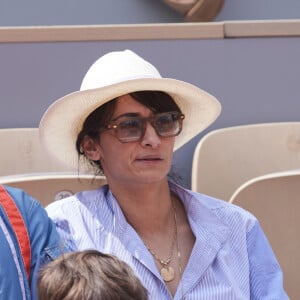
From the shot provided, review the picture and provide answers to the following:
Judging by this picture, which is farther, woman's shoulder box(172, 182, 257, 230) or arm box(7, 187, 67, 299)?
woman's shoulder box(172, 182, 257, 230)

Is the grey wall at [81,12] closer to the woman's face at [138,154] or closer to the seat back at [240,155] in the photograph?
the seat back at [240,155]

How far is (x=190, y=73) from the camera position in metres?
2.94

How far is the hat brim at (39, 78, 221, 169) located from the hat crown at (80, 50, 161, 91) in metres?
0.03

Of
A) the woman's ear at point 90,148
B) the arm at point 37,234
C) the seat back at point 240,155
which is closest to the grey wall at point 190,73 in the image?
the seat back at point 240,155

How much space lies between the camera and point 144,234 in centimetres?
176

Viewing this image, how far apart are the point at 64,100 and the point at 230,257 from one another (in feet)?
1.56

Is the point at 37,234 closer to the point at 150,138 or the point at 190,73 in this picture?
the point at 150,138

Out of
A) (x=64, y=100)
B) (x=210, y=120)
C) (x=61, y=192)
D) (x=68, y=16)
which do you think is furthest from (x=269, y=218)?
(x=68, y=16)

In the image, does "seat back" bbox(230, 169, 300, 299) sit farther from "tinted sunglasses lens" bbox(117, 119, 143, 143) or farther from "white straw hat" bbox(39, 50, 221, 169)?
"tinted sunglasses lens" bbox(117, 119, 143, 143)

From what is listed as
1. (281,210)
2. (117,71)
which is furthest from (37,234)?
(281,210)

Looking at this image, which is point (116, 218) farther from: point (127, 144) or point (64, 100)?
point (64, 100)

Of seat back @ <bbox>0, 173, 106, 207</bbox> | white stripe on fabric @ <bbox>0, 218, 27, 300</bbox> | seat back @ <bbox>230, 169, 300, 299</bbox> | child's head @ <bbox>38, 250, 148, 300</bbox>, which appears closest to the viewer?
child's head @ <bbox>38, 250, 148, 300</bbox>

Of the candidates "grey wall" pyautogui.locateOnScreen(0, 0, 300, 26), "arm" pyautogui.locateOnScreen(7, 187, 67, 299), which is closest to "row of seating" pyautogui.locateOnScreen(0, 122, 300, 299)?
"arm" pyautogui.locateOnScreen(7, 187, 67, 299)

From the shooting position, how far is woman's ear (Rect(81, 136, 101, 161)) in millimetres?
1812
